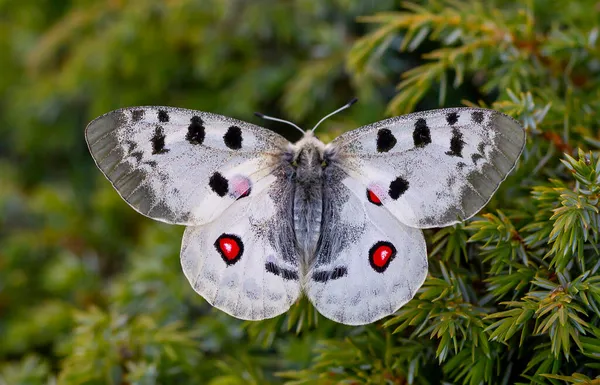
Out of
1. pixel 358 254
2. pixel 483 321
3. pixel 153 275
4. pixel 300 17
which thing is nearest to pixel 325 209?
pixel 358 254

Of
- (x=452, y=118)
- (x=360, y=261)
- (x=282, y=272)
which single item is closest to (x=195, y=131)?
(x=282, y=272)

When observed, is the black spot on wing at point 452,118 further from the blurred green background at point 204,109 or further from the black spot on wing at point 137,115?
the black spot on wing at point 137,115

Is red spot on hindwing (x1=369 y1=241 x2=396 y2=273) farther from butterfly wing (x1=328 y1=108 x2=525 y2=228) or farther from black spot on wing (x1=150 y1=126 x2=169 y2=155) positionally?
black spot on wing (x1=150 y1=126 x2=169 y2=155)

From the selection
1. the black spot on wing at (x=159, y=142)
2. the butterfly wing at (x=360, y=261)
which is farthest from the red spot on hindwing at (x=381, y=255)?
the black spot on wing at (x=159, y=142)

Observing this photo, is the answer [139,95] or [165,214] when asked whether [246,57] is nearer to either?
[139,95]

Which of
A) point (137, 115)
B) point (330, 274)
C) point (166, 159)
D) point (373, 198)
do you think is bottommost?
point (330, 274)

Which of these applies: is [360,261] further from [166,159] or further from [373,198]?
[166,159]
